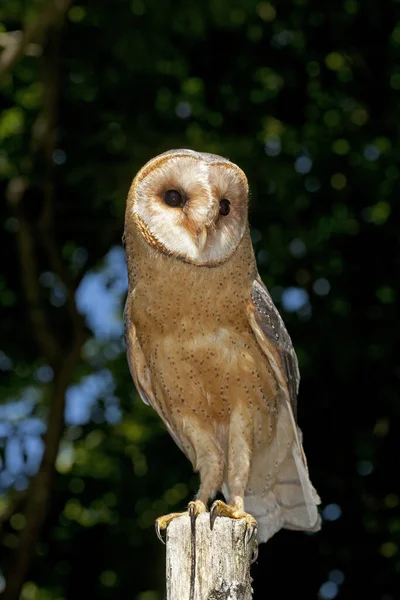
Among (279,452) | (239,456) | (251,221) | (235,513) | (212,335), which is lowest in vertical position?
(251,221)

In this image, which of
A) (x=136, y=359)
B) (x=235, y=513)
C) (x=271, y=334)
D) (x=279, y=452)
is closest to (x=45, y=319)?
(x=136, y=359)

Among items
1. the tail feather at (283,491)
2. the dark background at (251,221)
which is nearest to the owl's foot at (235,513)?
the tail feather at (283,491)

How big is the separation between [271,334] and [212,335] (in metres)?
0.29

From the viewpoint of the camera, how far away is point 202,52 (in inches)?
345

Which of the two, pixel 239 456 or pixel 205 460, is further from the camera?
pixel 205 460

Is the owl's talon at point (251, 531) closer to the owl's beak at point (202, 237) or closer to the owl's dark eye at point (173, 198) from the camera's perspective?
the owl's beak at point (202, 237)

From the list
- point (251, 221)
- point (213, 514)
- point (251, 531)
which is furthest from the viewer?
A: point (251, 221)

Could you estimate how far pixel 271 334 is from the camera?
4340 millimetres

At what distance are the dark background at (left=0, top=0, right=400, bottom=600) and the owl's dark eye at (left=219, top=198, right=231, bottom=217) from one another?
3.46 metres

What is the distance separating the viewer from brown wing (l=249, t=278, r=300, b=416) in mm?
4293

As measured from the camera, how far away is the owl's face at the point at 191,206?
4.07 m

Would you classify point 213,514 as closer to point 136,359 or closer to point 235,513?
point 235,513

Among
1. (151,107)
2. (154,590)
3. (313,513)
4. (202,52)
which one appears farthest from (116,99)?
(313,513)

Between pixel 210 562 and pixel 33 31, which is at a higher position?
pixel 210 562
